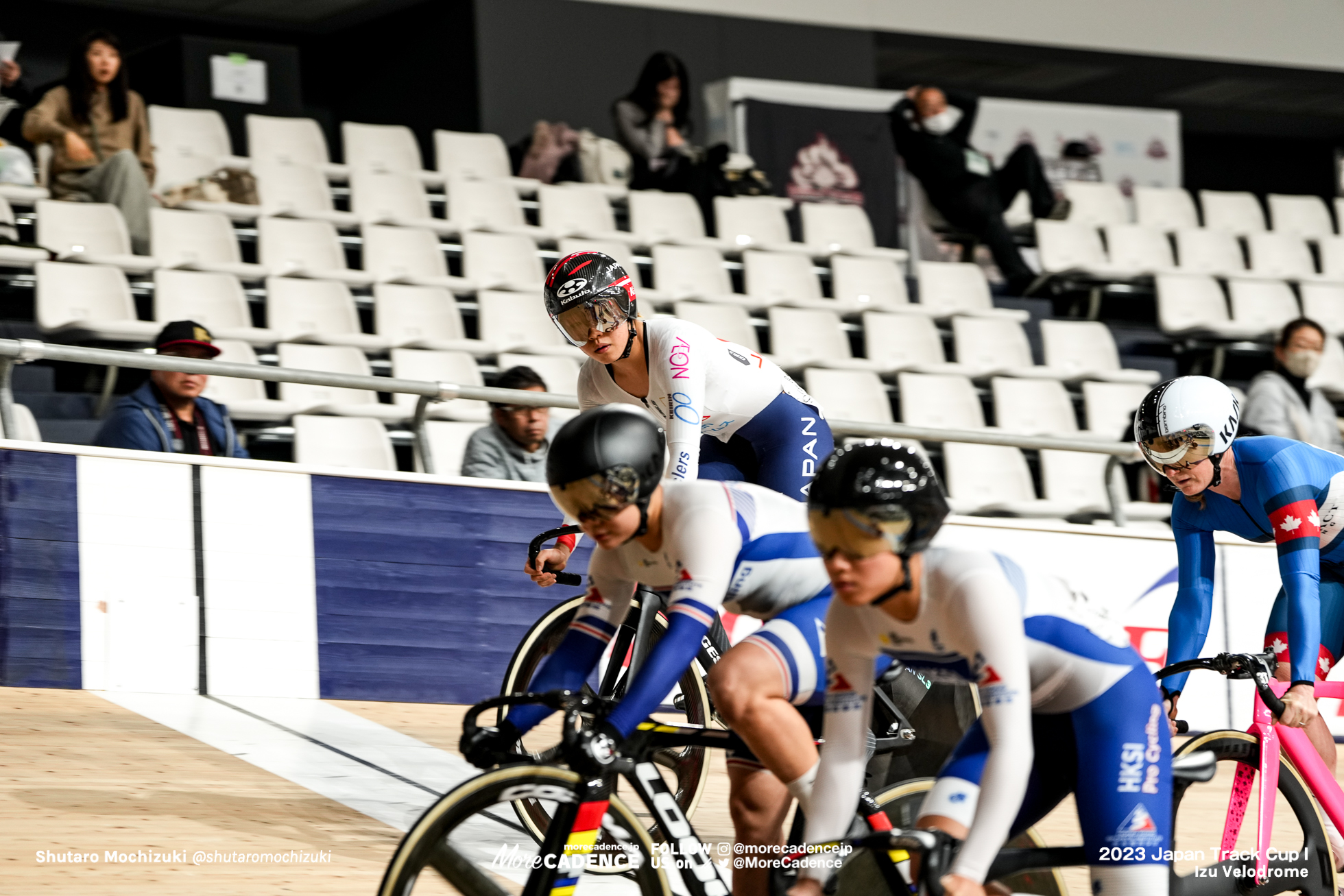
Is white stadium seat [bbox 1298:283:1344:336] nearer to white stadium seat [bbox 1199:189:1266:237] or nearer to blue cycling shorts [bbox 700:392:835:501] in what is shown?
white stadium seat [bbox 1199:189:1266:237]

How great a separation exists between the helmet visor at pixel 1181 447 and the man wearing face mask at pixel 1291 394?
5440 mm

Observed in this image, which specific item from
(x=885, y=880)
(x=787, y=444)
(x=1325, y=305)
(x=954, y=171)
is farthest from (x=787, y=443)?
(x=1325, y=305)

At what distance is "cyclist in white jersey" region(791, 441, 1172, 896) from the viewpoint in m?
2.64

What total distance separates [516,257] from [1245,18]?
914 cm

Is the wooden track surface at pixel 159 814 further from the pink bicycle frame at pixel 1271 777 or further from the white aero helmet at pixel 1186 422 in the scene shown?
the white aero helmet at pixel 1186 422

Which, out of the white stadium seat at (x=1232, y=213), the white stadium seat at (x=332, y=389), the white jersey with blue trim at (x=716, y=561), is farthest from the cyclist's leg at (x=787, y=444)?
the white stadium seat at (x=1232, y=213)

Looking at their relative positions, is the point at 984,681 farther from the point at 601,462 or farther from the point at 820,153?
the point at 820,153

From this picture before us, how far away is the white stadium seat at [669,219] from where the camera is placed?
10.8 m

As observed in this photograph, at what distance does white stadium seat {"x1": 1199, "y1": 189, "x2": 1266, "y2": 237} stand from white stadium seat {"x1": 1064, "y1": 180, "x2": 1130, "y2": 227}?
2.49 ft

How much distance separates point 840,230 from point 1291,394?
11.6ft

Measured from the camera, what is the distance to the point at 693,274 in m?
10.3

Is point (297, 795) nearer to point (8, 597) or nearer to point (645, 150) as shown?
point (8, 597)

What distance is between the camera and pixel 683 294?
33.5 feet

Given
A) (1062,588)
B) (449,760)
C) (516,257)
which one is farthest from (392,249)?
(1062,588)
